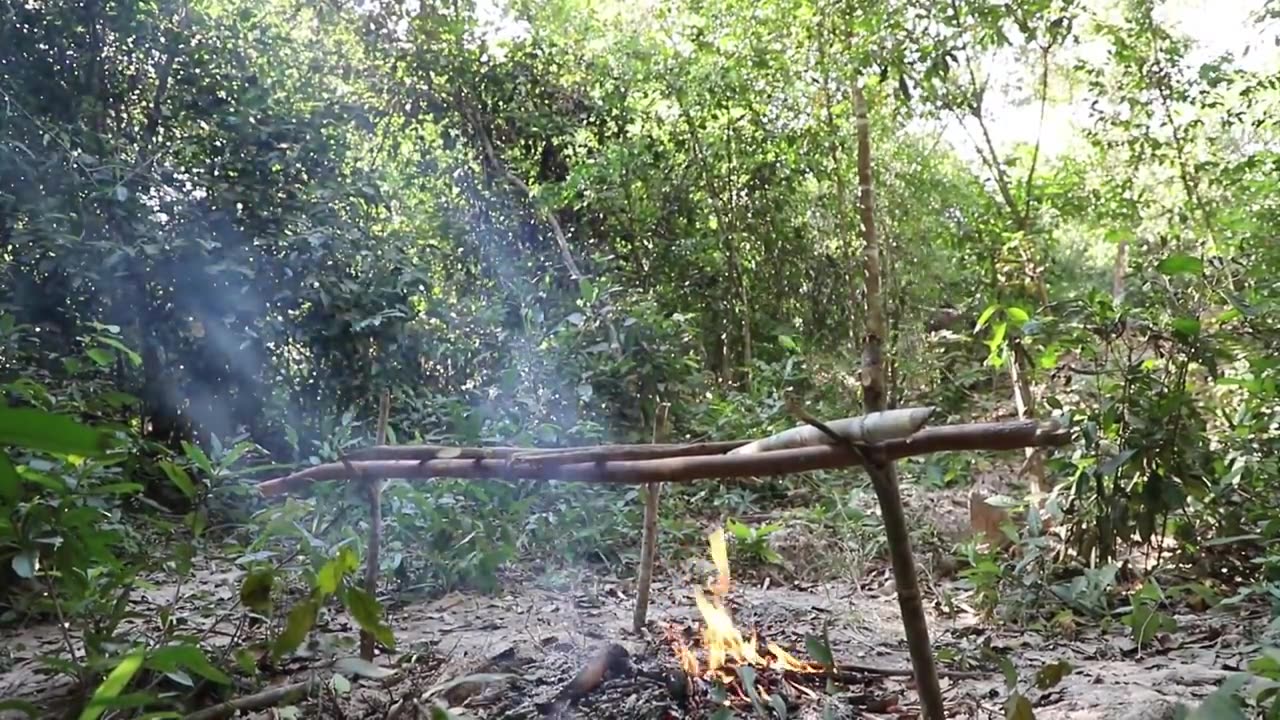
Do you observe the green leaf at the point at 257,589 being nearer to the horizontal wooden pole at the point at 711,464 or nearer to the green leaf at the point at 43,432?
the horizontal wooden pole at the point at 711,464

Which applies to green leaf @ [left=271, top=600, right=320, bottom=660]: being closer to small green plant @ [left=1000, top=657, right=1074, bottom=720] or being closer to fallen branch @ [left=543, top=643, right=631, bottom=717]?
fallen branch @ [left=543, top=643, right=631, bottom=717]

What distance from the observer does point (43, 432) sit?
0.69m

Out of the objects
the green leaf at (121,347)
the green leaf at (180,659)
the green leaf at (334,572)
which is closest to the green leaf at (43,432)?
the green leaf at (180,659)

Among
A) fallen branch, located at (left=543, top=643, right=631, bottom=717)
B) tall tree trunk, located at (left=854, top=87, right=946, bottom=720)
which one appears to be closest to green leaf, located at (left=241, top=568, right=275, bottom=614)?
fallen branch, located at (left=543, top=643, right=631, bottom=717)

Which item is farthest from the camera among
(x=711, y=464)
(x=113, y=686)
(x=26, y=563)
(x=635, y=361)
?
(x=635, y=361)

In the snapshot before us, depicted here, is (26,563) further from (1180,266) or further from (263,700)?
(1180,266)

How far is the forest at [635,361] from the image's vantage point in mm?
2137

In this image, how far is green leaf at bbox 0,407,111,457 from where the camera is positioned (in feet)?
2.21

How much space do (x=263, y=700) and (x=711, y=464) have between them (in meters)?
1.13

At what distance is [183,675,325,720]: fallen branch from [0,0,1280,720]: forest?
0.01m

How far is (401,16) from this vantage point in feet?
21.9

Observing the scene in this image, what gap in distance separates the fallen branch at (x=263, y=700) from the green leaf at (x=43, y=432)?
129cm

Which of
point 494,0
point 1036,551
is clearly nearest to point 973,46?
point 1036,551

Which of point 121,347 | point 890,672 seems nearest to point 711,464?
point 890,672
